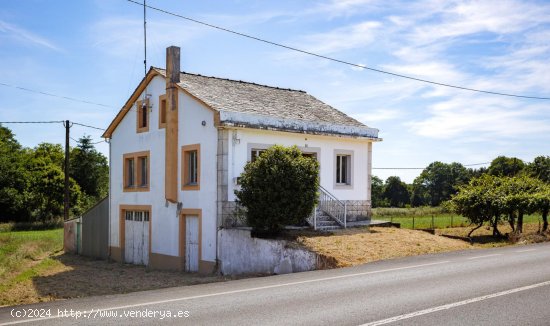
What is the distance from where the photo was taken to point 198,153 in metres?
21.8

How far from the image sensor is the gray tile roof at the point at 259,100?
72.8ft

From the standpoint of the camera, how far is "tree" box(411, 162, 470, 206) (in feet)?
309

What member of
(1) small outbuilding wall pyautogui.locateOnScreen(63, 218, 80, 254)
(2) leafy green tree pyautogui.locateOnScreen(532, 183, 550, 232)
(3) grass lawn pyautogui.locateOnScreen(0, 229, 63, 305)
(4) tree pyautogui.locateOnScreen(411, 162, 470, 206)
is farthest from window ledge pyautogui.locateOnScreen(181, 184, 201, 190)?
(4) tree pyautogui.locateOnScreen(411, 162, 470, 206)

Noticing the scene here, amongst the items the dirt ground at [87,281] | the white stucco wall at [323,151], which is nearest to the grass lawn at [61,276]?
the dirt ground at [87,281]

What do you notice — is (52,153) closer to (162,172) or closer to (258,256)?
(162,172)

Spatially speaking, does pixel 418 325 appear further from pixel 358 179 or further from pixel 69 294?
pixel 358 179

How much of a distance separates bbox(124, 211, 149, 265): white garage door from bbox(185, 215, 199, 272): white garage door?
11.8 ft

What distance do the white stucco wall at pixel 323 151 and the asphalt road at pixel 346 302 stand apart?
792 cm

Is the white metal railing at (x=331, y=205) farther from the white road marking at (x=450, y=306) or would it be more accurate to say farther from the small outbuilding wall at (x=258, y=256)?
the white road marking at (x=450, y=306)

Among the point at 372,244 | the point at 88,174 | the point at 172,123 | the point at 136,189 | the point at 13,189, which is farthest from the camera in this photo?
the point at 88,174

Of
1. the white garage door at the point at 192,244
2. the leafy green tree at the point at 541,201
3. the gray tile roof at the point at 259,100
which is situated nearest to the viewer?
the white garage door at the point at 192,244

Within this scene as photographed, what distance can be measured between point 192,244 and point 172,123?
195 inches

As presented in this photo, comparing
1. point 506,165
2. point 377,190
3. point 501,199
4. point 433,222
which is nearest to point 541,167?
point 506,165

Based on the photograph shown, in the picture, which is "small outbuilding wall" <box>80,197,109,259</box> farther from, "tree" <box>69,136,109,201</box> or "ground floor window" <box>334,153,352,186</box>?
"tree" <box>69,136,109,201</box>
